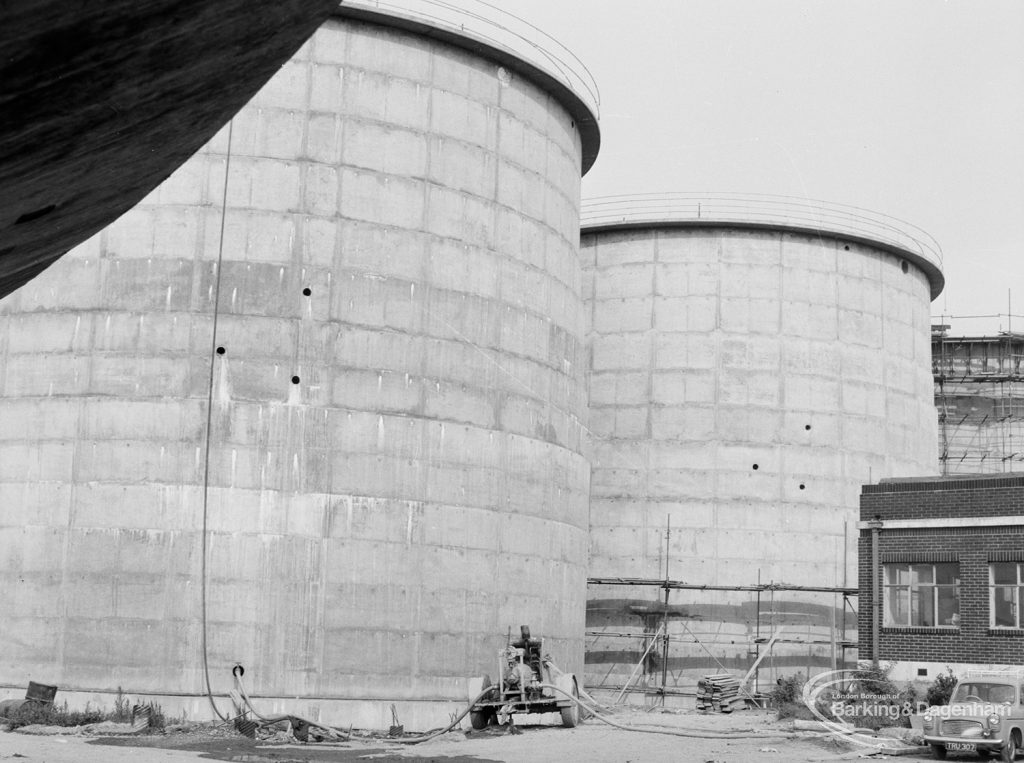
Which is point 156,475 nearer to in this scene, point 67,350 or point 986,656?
point 67,350

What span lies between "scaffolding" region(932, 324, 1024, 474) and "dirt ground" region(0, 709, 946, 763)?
26093mm

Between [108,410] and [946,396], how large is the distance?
34.8m

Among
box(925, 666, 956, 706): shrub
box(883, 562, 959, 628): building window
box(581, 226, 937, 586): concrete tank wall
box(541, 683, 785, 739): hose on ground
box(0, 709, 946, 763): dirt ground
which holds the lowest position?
box(0, 709, 946, 763): dirt ground

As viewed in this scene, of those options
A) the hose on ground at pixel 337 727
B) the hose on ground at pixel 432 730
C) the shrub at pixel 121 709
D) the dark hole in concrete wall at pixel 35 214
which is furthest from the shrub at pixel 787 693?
the dark hole in concrete wall at pixel 35 214

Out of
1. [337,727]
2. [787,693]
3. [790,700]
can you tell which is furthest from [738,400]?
[337,727]

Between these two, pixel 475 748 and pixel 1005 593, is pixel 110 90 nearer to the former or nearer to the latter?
pixel 475 748

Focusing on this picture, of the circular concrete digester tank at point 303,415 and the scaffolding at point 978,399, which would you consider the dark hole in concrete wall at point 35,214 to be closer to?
the circular concrete digester tank at point 303,415

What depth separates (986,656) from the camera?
28297mm

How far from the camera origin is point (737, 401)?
137 ft

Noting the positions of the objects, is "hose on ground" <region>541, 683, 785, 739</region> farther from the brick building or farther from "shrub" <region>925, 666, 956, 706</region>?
the brick building

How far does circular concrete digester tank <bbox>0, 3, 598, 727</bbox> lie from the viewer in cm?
2602

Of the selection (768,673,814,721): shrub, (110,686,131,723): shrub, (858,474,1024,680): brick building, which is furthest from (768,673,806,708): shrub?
(110,686,131,723): shrub

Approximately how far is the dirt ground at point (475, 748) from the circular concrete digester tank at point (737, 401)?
13.9 metres

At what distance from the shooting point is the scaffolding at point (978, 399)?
165 ft
